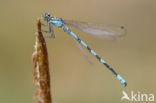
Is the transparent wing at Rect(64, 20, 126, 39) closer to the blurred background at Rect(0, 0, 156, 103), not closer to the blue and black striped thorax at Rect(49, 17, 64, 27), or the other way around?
the blue and black striped thorax at Rect(49, 17, 64, 27)

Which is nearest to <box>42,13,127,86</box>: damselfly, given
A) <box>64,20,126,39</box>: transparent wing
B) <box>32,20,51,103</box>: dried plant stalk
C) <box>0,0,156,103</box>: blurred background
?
<box>64,20,126,39</box>: transparent wing

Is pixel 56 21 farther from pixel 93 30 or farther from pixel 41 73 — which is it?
pixel 41 73

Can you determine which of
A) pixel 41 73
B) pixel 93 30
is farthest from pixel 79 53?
pixel 41 73

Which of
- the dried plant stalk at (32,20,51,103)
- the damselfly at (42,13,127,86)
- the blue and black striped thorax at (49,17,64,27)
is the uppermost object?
the blue and black striped thorax at (49,17,64,27)

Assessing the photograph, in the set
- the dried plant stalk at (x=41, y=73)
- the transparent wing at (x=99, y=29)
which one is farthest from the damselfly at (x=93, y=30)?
the dried plant stalk at (x=41, y=73)

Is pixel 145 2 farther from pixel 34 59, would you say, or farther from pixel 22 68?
pixel 34 59

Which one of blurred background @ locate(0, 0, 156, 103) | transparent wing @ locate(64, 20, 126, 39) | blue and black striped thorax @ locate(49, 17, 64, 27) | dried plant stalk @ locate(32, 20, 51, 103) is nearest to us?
dried plant stalk @ locate(32, 20, 51, 103)

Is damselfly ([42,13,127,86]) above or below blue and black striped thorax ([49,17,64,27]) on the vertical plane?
below

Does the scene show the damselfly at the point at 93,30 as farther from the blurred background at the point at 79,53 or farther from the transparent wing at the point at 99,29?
the blurred background at the point at 79,53
